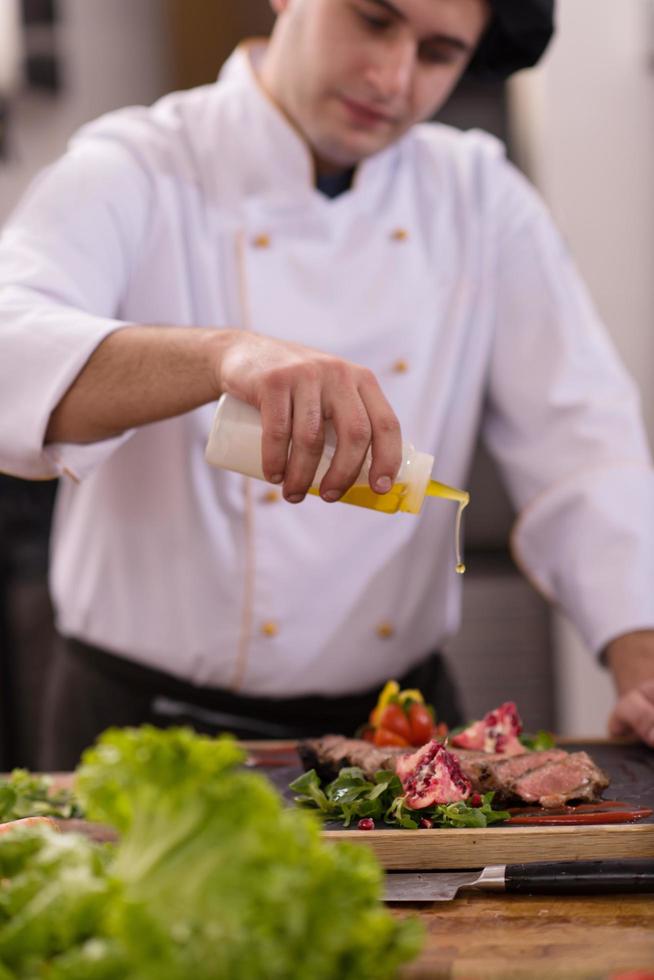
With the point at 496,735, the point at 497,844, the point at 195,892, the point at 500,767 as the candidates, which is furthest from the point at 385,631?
the point at 195,892

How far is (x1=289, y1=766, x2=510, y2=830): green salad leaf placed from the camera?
1136mm

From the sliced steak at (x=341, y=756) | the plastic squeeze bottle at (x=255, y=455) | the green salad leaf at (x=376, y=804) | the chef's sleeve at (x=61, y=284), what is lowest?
the sliced steak at (x=341, y=756)

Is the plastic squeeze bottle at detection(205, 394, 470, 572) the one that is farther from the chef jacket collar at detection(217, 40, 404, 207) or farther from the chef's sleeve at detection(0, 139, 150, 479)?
the chef jacket collar at detection(217, 40, 404, 207)

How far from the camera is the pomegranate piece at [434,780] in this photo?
116cm

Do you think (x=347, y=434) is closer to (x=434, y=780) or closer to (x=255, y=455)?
(x=255, y=455)

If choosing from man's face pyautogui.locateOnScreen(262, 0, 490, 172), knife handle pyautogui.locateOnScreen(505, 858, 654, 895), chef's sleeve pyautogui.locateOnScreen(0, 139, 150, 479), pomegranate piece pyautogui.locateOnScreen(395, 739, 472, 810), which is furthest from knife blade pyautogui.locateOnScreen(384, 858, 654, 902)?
man's face pyautogui.locateOnScreen(262, 0, 490, 172)

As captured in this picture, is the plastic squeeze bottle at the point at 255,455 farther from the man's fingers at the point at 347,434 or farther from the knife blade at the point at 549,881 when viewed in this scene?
the knife blade at the point at 549,881

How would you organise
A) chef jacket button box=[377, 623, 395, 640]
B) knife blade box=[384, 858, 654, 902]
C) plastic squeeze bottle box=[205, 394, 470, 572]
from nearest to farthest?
1. knife blade box=[384, 858, 654, 902]
2. plastic squeeze bottle box=[205, 394, 470, 572]
3. chef jacket button box=[377, 623, 395, 640]

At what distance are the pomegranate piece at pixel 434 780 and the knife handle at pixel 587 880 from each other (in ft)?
0.48

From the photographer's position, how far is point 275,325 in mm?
1736

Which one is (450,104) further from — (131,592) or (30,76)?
(131,592)

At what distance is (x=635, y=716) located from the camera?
147 cm

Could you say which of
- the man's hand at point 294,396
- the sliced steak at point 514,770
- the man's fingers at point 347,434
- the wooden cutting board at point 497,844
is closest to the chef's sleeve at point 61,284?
the man's hand at point 294,396

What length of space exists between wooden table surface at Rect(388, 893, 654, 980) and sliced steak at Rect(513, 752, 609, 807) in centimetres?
19
